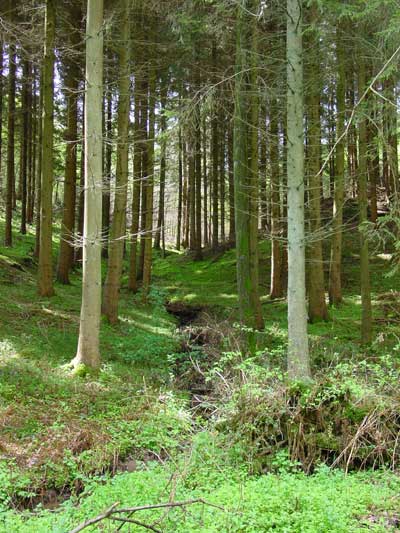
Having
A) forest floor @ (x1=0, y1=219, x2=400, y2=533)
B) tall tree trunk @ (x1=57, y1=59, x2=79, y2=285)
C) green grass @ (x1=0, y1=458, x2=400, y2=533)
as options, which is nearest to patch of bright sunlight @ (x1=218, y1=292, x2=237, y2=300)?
tall tree trunk @ (x1=57, y1=59, x2=79, y2=285)

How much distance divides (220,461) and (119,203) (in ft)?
26.8

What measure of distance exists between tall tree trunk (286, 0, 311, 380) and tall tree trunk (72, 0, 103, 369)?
11.3ft

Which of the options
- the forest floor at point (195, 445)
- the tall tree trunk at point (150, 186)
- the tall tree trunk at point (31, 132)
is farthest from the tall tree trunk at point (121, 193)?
the tall tree trunk at point (31, 132)

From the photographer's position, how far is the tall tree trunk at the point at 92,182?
8.03 meters

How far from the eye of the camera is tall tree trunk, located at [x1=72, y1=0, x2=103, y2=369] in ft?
26.3

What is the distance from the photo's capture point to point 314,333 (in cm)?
1170

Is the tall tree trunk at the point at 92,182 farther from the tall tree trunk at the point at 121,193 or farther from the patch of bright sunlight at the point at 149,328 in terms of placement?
the patch of bright sunlight at the point at 149,328

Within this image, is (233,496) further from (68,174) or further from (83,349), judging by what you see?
(68,174)

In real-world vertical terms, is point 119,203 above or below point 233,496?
above

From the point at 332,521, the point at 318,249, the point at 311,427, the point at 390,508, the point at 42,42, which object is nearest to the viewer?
the point at 332,521

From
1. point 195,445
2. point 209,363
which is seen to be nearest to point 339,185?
point 209,363

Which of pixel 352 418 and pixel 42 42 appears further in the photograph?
pixel 42 42

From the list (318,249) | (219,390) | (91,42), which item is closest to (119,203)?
(91,42)

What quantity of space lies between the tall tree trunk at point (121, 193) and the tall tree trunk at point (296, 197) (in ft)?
17.7
